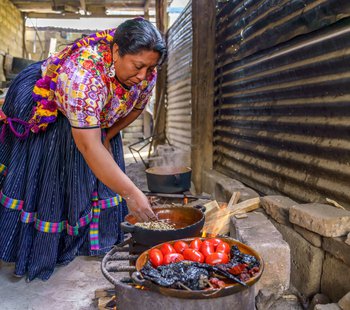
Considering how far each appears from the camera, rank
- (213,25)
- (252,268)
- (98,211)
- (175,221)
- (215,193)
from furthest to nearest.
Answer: (213,25), (215,193), (98,211), (175,221), (252,268)

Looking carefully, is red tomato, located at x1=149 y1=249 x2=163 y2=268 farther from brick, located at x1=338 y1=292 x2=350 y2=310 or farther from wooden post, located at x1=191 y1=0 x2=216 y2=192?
wooden post, located at x1=191 y1=0 x2=216 y2=192

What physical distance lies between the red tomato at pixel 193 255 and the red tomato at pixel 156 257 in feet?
0.43

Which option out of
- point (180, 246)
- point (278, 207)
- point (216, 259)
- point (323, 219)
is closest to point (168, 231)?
point (180, 246)

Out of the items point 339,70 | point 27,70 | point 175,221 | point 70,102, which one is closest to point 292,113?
point 339,70

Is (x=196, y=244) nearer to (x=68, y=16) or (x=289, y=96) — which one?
(x=289, y=96)

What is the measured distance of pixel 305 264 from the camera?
96.4 inches

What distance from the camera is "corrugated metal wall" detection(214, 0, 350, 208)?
7.92 feet

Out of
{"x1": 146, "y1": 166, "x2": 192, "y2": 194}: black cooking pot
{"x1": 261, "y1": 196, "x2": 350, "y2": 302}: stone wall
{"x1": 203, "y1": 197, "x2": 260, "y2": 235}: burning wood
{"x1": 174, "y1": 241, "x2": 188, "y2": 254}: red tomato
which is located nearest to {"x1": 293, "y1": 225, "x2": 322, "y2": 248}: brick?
{"x1": 261, "y1": 196, "x2": 350, "y2": 302}: stone wall

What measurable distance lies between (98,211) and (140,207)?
119 cm

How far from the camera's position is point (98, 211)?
323 centimetres

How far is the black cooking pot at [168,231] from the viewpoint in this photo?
2.13 meters

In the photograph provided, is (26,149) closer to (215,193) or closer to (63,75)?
(63,75)

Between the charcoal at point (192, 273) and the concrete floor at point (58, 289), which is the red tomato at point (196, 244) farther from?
the concrete floor at point (58, 289)

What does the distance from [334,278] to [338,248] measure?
249 mm
